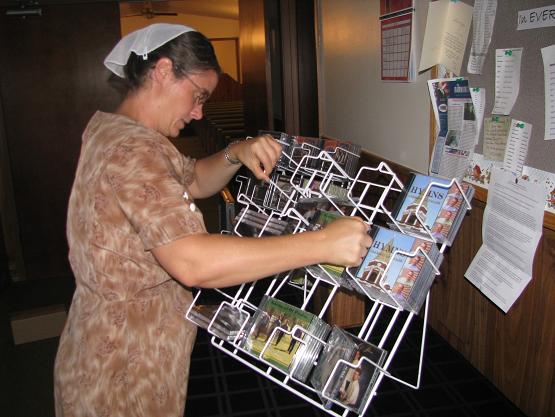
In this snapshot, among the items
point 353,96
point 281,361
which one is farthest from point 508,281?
point 353,96

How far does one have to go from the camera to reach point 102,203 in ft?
2.79

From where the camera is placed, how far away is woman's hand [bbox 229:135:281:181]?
1168 mm

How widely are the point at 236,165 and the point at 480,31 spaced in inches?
26.6

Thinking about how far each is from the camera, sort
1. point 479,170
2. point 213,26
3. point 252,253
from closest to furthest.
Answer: point 252,253, point 479,170, point 213,26

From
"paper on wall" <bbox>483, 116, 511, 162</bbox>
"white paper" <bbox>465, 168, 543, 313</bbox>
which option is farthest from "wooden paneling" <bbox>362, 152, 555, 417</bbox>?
"paper on wall" <bbox>483, 116, 511, 162</bbox>

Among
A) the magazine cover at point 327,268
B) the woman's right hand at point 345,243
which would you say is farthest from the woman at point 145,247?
the magazine cover at point 327,268

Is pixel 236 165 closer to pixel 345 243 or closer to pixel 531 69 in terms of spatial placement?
pixel 345 243

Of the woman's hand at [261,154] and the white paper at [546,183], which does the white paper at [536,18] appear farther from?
the woman's hand at [261,154]

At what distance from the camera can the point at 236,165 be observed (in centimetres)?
132

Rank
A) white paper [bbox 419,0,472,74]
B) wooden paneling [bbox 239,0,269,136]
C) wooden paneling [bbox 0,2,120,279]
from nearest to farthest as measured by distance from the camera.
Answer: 1. white paper [bbox 419,0,472,74]
2. wooden paneling [bbox 239,0,269,136]
3. wooden paneling [bbox 0,2,120,279]

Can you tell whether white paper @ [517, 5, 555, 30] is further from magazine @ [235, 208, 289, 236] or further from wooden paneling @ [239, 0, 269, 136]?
wooden paneling @ [239, 0, 269, 136]

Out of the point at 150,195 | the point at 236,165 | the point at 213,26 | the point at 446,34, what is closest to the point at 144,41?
the point at 150,195

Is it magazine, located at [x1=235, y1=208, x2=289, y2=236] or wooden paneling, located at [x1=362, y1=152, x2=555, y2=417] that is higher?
magazine, located at [x1=235, y1=208, x2=289, y2=236]

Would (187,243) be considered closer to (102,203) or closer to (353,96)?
(102,203)
